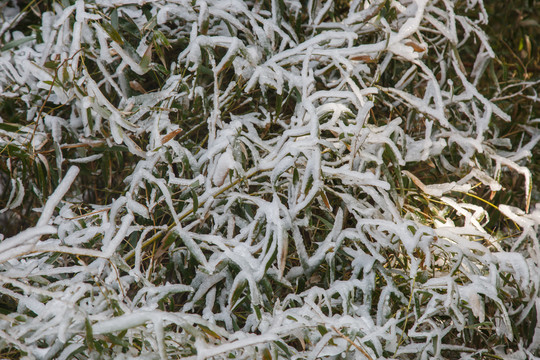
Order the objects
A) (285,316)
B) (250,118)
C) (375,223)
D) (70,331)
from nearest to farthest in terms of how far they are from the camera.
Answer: (70,331) < (285,316) < (375,223) < (250,118)

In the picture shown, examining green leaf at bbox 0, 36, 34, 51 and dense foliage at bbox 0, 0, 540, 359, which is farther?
green leaf at bbox 0, 36, 34, 51

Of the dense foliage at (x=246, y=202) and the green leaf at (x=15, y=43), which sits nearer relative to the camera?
the dense foliage at (x=246, y=202)

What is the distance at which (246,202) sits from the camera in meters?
1.05

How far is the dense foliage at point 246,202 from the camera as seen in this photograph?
84 cm

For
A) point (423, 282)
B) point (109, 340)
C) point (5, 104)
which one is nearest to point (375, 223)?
point (423, 282)

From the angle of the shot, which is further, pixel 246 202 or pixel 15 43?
pixel 15 43

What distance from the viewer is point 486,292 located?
0.92 meters

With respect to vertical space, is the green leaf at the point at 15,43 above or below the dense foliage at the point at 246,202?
above

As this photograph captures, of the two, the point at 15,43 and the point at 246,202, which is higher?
the point at 15,43

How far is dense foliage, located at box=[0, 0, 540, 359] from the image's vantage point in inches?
33.1

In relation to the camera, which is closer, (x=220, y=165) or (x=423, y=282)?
(x=220, y=165)

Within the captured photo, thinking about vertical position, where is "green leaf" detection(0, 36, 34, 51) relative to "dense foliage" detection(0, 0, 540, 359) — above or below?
above

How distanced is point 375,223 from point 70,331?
23.3 inches

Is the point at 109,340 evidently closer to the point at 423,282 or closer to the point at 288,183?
the point at 288,183
